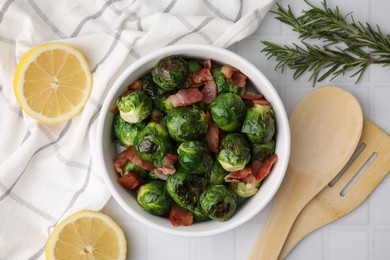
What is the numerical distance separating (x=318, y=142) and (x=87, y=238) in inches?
30.9

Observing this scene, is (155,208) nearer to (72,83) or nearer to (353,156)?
(72,83)

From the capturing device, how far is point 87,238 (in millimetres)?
1844

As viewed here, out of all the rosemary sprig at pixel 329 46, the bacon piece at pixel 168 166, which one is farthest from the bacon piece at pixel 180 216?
the rosemary sprig at pixel 329 46

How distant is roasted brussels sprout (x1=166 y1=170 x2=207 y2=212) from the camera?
1.67 metres

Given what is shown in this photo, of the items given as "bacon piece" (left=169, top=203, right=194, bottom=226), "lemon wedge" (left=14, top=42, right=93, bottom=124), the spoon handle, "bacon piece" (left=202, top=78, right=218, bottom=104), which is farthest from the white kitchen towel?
the spoon handle

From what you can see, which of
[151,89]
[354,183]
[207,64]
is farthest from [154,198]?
[354,183]

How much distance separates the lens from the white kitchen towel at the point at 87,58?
1822 mm

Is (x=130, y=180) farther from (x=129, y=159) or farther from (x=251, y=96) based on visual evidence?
(x=251, y=96)

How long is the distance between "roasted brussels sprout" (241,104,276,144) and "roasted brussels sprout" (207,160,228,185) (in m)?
0.12

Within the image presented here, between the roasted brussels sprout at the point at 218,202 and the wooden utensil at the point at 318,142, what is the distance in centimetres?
25

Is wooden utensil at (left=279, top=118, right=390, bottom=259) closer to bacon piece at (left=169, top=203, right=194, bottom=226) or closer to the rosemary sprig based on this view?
the rosemary sprig

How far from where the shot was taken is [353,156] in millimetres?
1869

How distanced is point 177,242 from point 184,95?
51cm

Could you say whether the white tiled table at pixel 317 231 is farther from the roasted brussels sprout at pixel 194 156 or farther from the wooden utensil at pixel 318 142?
the roasted brussels sprout at pixel 194 156
